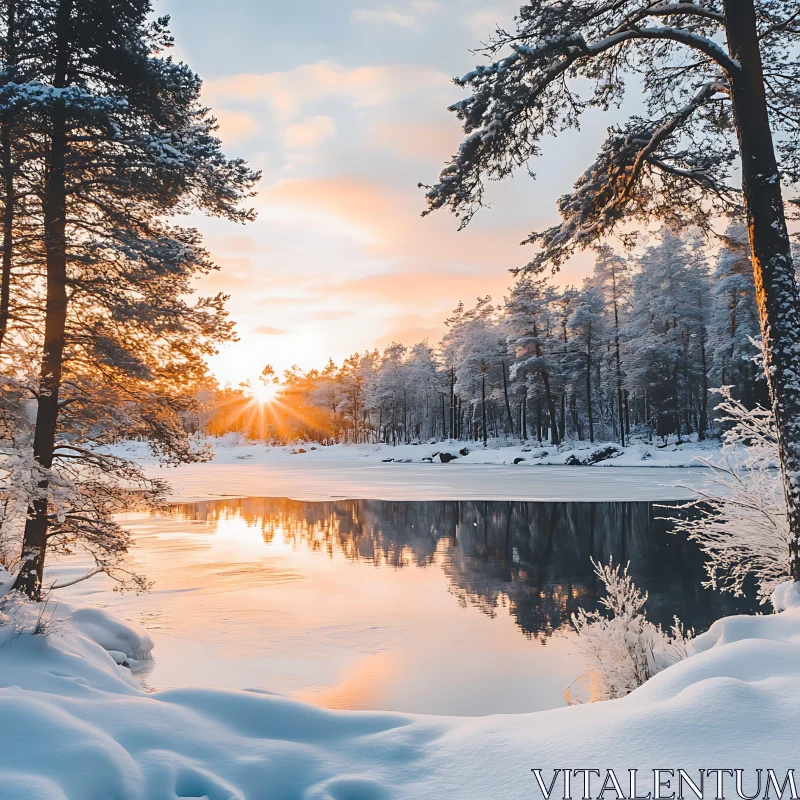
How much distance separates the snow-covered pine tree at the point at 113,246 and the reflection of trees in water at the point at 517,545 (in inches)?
244

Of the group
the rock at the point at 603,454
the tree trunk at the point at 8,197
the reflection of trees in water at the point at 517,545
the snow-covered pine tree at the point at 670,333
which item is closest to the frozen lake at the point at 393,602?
the reflection of trees in water at the point at 517,545

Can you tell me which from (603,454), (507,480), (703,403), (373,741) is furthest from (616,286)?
(373,741)

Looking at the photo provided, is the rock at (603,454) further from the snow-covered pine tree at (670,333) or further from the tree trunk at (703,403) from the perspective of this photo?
the snow-covered pine tree at (670,333)

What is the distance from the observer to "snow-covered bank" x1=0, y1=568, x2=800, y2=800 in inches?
106

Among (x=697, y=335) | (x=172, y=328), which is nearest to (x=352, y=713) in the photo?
(x=172, y=328)

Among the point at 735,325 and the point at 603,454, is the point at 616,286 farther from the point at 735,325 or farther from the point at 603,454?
the point at 603,454

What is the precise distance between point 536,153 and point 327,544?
37.6ft

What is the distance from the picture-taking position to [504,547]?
47.5 ft

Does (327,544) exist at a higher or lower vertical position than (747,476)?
lower

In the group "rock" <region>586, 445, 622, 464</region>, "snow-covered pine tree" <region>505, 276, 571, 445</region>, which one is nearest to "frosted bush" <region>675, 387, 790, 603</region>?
"rock" <region>586, 445, 622, 464</region>

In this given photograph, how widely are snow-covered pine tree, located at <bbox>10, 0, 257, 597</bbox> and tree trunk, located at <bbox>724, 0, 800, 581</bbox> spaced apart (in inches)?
251

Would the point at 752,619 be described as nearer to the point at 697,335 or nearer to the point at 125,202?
the point at 125,202

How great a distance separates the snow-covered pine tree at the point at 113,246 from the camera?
7809 mm

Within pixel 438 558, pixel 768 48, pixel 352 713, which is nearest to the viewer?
pixel 352 713
